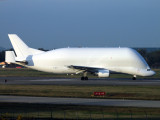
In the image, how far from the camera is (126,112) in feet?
95.3

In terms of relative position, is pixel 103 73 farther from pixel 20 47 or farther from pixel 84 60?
pixel 20 47

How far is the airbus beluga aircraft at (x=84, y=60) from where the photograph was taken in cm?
6525

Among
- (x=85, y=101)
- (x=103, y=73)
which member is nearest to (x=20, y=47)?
(x=103, y=73)

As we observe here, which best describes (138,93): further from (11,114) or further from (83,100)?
(11,114)

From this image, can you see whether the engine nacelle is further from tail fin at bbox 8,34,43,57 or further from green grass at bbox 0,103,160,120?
green grass at bbox 0,103,160,120

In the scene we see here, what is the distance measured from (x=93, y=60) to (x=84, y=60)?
1.48 meters

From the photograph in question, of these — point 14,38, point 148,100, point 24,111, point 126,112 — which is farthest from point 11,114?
point 14,38

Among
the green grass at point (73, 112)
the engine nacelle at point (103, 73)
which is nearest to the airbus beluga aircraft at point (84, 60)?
the engine nacelle at point (103, 73)

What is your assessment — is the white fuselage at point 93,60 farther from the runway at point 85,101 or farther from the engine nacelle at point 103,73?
the runway at point 85,101

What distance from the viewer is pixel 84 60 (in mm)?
67625

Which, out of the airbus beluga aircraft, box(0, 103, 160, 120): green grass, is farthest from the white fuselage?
box(0, 103, 160, 120): green grass

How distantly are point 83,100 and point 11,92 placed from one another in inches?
413

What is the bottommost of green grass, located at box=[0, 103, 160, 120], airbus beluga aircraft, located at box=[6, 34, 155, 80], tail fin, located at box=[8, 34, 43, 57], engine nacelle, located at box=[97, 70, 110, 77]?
green grass, located at box=[0, 103, 160, 120]

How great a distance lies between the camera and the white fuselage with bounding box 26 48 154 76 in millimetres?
65188
